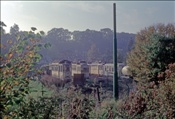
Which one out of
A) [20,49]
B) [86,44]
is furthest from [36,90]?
[86,44]

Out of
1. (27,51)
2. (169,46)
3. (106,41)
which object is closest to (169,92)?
(27,51)

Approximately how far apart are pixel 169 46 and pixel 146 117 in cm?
910

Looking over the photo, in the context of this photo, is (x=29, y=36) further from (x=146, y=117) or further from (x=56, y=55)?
(x=56, y=55)

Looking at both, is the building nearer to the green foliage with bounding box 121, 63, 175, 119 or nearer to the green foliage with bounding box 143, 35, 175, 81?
the green foliage with bounding box 143, 35, 175, 81

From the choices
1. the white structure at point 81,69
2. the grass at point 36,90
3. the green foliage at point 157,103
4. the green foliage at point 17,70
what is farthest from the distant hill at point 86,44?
the green foliage at point 17,70

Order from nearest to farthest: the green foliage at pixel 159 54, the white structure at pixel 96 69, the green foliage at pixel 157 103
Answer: the green foliage at pixel 157 103 → the green foliage at pixel 159 54 → the white structure at pixel 96 69

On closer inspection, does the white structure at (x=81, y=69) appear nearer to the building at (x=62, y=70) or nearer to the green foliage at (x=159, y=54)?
the building at (x=62, y=70)

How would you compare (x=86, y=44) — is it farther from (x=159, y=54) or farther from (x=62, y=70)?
(x=159, y=54)

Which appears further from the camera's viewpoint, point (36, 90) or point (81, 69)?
point (81, 69)

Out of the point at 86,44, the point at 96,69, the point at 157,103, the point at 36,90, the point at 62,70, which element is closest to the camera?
the point at 36,90

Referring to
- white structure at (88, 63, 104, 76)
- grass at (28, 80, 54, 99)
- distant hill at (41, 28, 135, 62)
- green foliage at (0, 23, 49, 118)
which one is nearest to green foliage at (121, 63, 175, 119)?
grass at (28, 80, 54, 99)

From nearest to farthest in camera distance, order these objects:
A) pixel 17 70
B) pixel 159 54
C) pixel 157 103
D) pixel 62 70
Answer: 1. pixel 17 70
2. pixel 157 103
3. pixel 159 54
4. pixel 62 70

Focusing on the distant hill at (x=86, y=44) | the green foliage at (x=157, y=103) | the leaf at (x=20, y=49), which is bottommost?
the green foliage at (x=157, y=103)

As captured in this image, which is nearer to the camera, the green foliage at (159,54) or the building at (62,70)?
the green foliage at (159,54)
